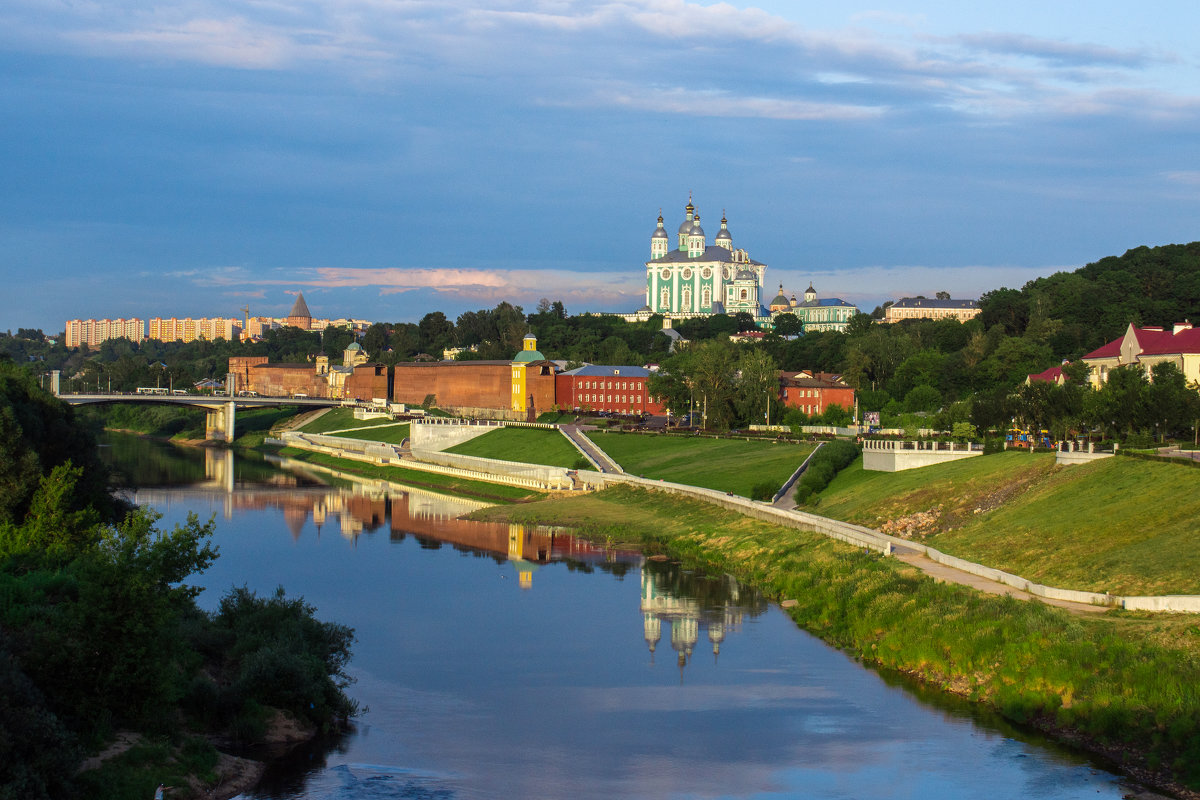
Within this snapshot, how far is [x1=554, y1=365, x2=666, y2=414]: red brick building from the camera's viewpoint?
11531 centimetres

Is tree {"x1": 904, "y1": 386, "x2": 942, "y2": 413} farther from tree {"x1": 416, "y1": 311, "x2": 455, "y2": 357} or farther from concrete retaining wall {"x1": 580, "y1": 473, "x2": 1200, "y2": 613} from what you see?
tree {"x1": 416, "y1": 311, "x2": 455, "y2": 357}

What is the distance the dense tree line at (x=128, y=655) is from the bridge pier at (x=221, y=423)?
9577 cm

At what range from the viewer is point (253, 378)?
17912 centimetres

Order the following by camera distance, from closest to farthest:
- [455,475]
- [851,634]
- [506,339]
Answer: [851,634]
[455,475]
[506,339]

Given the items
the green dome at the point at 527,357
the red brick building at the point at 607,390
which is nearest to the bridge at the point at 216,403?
the green dome at the point at 527,357

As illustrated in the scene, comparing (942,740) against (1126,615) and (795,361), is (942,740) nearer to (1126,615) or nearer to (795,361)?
(1126,615)

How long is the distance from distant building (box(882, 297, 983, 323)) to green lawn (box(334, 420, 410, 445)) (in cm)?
8638

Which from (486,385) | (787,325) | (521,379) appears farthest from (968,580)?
(787,325)

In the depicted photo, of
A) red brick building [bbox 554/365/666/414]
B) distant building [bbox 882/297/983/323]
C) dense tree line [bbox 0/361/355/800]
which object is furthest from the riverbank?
distant building [bbox 882/297/983/323]

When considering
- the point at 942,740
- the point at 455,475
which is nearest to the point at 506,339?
the point at 455,475

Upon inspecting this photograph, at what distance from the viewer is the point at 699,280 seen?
192 metres

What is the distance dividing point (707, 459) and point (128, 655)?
49.2m

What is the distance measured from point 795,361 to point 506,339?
47171mm

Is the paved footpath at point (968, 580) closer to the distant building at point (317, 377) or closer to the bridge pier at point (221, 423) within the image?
the bridge pier at point (221, 423)
